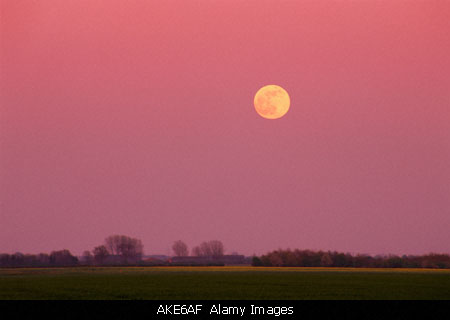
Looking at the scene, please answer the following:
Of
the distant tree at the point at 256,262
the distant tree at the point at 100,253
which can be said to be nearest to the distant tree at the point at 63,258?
the distant tree at the point at 100,253

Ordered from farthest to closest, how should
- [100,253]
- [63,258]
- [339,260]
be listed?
[100,253] < [63,258] < [339,260]

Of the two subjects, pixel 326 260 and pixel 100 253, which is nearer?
pixel 326 260

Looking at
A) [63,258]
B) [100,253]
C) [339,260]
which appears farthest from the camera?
[100,253]

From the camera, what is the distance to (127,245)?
194 metres

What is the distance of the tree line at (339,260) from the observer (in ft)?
414

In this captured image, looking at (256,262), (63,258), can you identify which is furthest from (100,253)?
(256,262)

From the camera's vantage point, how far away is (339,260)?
5221 inches

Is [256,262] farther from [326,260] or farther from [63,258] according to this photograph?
[63,258]

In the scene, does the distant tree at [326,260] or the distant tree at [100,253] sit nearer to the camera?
the distant tree at [326,260]

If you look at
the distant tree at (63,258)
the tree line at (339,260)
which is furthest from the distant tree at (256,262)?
the distant tree at (63,258)

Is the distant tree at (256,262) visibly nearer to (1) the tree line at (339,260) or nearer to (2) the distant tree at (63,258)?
(1) the tree line at (339,260)

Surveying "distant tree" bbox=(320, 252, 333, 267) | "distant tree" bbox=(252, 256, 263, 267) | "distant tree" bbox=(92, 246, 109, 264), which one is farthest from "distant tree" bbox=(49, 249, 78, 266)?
"distant tree" bbox=(320, 252, 333, 267)
